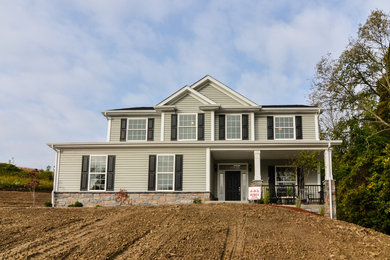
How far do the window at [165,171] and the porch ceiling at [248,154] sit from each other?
203 cm

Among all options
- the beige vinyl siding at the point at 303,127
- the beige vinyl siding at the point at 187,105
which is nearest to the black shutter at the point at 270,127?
the beige vinyl siding at the point at 303,127

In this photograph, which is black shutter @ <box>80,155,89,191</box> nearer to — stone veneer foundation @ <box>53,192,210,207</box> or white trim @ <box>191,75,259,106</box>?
stone veneer foundation @ <box>53,192,210,207</box>

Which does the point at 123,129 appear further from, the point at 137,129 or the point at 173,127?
the point at 173,127

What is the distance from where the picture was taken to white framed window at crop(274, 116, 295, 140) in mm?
19891

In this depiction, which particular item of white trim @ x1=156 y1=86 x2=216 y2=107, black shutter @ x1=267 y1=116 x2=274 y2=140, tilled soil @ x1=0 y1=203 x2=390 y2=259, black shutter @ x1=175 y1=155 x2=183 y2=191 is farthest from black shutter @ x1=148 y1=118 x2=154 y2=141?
tilled soil @ x1=0 y1=203 x2=390 y2=259

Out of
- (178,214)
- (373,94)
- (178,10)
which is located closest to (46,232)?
(178,214)

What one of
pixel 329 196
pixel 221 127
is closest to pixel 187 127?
pixel 221 127

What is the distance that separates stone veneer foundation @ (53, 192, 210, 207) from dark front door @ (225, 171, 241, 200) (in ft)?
8.87

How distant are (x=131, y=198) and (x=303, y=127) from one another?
922 centimetres

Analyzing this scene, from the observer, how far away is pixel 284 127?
65.7 ft

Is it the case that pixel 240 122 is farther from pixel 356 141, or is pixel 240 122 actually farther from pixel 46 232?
pixel 46 232

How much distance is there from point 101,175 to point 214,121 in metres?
6.10

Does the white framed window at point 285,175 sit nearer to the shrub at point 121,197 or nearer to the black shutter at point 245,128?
the black shutter at point 245,128

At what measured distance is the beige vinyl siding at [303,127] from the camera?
781 inches
